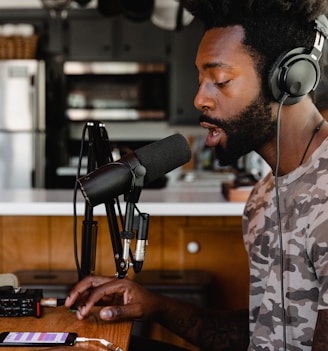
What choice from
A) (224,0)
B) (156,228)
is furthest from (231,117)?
(156,228)

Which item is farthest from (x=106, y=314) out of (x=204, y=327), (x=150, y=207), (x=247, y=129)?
(x=150, y=207)

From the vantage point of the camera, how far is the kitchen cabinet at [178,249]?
223cm

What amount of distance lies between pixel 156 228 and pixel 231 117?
1011 millimetres

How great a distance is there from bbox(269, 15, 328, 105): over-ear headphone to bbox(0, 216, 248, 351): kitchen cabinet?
103cm

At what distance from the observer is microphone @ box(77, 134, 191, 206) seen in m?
1.04

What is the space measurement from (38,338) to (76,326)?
0.12 metres

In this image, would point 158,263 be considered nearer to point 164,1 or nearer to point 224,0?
point 224,0

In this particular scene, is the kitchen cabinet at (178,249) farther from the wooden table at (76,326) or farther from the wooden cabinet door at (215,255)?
the wooden table at (76,326)

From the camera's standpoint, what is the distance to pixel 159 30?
15.7ft

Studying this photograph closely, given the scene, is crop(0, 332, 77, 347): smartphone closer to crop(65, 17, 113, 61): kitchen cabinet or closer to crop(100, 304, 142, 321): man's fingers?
crop(100, 304, 142, 321): man's fingers

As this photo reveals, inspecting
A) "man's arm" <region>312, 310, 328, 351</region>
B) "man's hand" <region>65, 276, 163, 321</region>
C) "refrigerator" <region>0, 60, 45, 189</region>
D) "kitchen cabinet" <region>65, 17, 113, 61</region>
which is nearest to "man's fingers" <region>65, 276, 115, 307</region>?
"man's hand" <region>65, 276, 163, 321</region>

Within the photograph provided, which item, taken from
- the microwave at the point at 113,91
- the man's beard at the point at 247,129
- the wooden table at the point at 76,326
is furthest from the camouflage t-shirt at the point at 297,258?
the microwave at the point at 113,91

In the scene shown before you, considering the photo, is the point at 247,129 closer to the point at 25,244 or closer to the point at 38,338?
the point at 38,338

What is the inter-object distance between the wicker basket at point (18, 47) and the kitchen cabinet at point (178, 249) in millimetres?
2527
